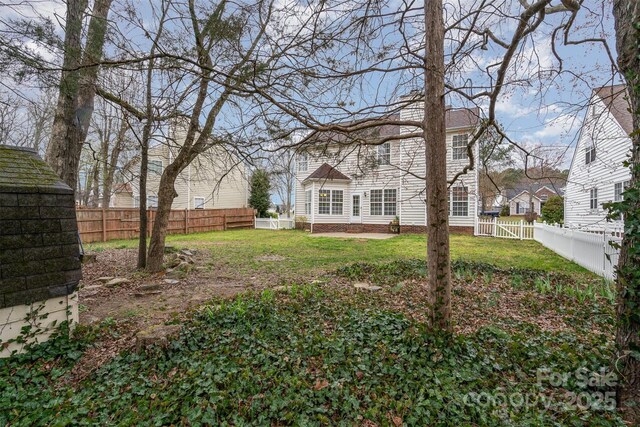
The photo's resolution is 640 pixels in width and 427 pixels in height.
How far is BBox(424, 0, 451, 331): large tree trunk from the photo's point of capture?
3010mm

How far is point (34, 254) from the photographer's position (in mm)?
2979

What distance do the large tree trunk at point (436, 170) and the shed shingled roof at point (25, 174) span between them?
399 cm

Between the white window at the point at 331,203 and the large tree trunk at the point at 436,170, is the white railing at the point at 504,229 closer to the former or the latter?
the white window at the point at 331,203

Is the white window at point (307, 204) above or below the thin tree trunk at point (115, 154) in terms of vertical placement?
below

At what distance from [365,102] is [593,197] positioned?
15.1 m

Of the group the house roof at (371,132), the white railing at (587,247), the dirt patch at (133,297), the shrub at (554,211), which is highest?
the house roof at (371,132)

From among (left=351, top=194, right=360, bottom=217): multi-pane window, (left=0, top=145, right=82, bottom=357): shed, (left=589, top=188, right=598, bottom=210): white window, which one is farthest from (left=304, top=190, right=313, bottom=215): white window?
(left=0, top=145, right=82, bottom=357): shed

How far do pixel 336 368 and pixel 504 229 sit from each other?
1486cm

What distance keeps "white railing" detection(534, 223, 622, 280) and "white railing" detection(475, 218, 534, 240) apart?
3.19 m

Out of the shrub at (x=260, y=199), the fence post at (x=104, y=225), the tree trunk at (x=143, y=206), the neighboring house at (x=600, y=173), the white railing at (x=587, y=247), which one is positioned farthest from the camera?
the shrub at (x=260, y=199)

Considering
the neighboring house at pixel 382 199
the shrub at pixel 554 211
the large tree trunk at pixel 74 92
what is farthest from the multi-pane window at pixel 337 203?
the shrub at pixel 554 211

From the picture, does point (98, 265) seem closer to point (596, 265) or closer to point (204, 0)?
point (204, 0)

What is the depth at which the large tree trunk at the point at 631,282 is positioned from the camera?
1.96 m

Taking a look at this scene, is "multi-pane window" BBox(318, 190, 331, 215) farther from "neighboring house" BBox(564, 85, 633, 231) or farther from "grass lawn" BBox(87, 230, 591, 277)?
"neighboring house" BBox(564, 85, 633, 231)
